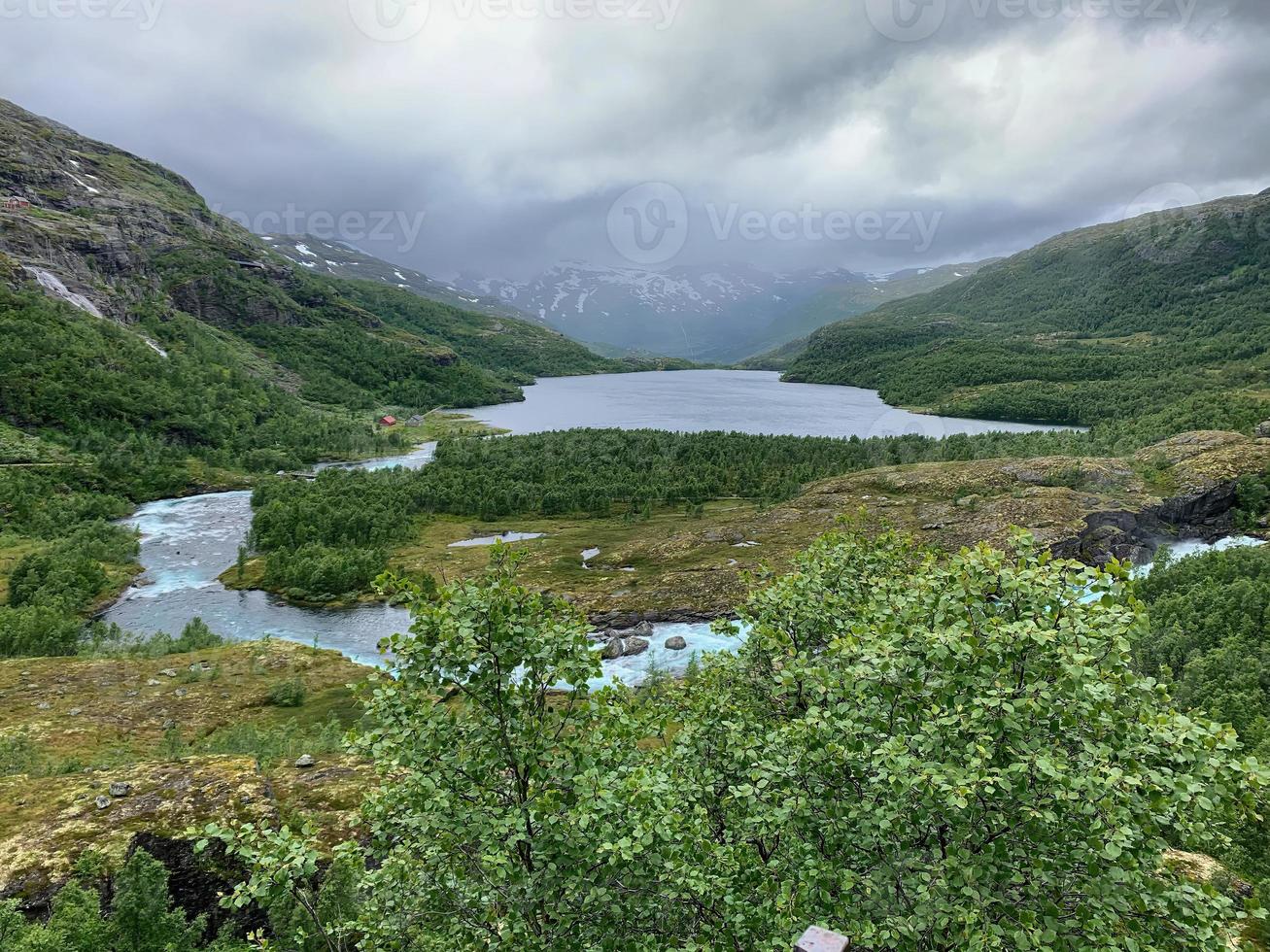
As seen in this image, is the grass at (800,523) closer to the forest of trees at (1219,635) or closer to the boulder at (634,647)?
the boulder at (634,647)

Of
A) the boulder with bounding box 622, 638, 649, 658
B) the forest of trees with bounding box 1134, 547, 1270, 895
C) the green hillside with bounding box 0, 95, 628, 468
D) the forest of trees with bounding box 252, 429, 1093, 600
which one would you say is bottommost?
the boulder with bounding box 622, 638, 649, 658

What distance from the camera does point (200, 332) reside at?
15875 cm

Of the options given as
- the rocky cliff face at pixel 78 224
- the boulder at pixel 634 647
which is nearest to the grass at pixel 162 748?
the boulder at pixel 634 647

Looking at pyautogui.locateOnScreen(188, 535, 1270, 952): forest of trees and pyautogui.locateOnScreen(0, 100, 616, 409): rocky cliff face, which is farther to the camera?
pyautogui.locateOnScreen(0, 100, 616, 409): rocky cliff face

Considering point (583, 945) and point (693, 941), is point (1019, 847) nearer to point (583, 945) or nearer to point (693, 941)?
point (693, 941)

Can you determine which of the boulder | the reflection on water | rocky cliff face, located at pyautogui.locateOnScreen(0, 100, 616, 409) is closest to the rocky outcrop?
the reflection on water

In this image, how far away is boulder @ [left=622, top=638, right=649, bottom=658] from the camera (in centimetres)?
4253

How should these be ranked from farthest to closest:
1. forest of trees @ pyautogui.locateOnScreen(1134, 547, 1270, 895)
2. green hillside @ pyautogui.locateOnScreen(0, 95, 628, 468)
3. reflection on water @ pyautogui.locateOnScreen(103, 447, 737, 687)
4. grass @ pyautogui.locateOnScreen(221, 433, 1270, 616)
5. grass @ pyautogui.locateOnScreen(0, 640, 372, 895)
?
green hillside @ pyautogui.locateOnScreen(0, 95, 628, 468)
grass @ pyautogui.locateOnScreen(221, 433, 1270, 616)
reflection on water @ pyautogui.locateOnScreen(103, 447, 737, 687)
forest of trees @ pyautogui.locateOnScreen(1134, 547, 1270, 895)
grass @ pyautogui.locateOnScreen(0, 640, 372, 895)

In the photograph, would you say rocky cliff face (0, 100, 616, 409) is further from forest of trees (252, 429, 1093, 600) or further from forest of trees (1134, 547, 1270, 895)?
forest of trees (1134, 547, 1270, 895)

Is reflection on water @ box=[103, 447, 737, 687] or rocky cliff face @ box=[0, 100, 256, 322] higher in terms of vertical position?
rocky cliff face @ box=[0, 100, 256, 322]

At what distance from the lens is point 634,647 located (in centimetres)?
4297

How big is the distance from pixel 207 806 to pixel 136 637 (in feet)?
126


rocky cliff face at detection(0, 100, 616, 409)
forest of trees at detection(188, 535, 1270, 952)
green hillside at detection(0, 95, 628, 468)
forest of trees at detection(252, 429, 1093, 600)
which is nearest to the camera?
forest of trees at detection(188, 535, 1270, 952)

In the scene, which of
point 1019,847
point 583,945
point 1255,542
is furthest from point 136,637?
point 1255,542
